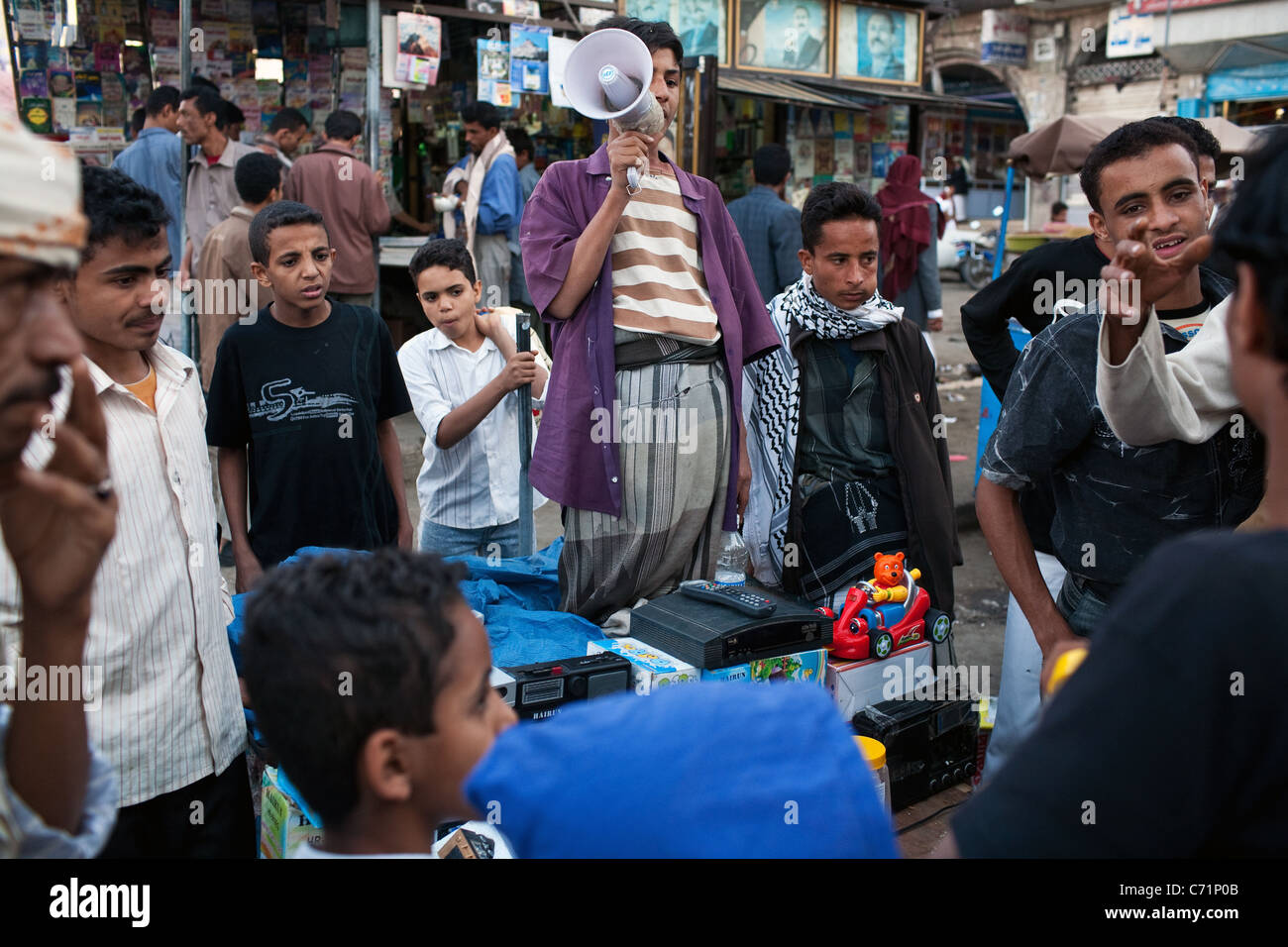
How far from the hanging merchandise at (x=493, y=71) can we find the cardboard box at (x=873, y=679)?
5673mm

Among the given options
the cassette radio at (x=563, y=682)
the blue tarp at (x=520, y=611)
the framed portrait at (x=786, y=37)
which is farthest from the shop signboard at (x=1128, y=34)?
the cassette radio at (x=563, y=682)

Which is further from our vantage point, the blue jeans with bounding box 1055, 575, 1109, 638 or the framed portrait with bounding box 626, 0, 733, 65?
the framed portrait with bounding box 626, 0, 733, 65

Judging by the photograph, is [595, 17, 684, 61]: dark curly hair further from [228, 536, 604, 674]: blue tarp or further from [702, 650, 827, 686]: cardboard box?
[702, 650, 827, 686]: cardboard box

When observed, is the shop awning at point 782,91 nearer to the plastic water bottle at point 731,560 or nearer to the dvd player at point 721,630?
the plastic water bottle at point 731,560

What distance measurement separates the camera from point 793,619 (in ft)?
8.65

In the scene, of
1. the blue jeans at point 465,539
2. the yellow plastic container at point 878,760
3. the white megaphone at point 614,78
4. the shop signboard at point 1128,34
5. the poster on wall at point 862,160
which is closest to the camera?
the yellow plastic container at point 878,760

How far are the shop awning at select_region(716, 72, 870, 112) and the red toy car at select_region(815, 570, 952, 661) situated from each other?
261 inches

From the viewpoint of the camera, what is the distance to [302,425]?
2820 mm

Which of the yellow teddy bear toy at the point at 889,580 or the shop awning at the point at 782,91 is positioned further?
the shop awning at the point at 782,91

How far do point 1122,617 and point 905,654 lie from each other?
2162 mm

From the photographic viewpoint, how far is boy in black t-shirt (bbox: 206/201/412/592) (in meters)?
2.82

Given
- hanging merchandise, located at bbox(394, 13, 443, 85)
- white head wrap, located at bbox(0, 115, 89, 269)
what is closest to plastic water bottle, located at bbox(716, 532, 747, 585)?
white head wrap, located at bbox(0, 115, 89, 269)

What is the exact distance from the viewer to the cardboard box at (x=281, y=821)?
208 cm
